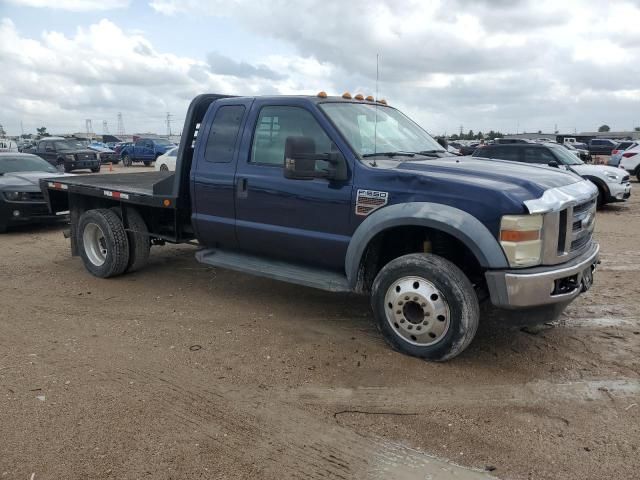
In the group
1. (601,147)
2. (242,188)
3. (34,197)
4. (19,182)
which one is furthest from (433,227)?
(601,147)

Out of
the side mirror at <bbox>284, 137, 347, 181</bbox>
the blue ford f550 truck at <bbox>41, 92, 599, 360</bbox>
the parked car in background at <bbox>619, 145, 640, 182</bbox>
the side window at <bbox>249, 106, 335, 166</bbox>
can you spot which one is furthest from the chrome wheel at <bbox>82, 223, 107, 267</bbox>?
the parked car in background at <bbox>619, 145, 640, 182</bbox>

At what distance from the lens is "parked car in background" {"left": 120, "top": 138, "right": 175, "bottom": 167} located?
32.0 m

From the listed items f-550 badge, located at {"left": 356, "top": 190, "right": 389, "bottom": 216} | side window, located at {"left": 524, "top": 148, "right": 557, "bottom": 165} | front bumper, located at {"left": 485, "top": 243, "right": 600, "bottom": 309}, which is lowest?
front bumper, located at {"left": 485, "top": 243, "right": 600, "bottom": 309}

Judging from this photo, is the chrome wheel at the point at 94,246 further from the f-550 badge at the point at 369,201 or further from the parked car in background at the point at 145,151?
the parked car in background at the point at 145,151

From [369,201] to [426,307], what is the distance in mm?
940

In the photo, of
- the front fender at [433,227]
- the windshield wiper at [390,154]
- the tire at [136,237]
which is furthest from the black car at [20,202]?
the front fender at [433,227]

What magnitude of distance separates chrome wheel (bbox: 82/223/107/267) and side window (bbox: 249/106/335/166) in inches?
110

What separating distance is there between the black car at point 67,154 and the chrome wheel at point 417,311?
2291cm

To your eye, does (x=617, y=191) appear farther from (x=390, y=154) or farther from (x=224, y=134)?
(x=224, y=134)

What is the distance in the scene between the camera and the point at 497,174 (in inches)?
163

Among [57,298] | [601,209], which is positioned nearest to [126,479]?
[57,298]

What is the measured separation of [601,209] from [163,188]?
1079cm

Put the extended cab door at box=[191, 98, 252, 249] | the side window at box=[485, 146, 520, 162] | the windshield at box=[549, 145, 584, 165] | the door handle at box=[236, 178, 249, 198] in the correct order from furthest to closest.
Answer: the side window at box=[485, 146, 520, 162] < the windshield at box=[549, 145, 584, 165] < the extended cab door at box=[191, 98, 252, 249] < the door handle at box=[236, 178, 249, 198]

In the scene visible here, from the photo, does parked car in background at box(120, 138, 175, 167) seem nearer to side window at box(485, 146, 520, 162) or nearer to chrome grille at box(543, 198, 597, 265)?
side window at box(485, 146, 520, 162)
